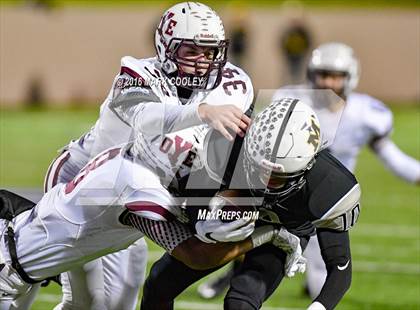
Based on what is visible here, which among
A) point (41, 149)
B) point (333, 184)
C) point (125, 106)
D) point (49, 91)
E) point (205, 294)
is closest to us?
point (333, 184)

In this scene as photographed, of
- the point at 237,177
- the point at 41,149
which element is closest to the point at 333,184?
the point at 237,177

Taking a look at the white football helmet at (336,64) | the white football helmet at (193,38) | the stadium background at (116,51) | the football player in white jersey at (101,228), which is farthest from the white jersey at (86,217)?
the stadium background at (116,51)

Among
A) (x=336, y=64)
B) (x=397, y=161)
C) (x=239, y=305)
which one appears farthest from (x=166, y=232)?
(x=336, y=64)

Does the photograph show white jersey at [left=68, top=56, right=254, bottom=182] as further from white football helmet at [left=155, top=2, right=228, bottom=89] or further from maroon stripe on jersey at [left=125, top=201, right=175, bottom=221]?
maroon stripe on jersey at [left=125, top=201, right=175, bottom=221]

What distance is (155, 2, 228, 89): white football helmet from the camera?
4254mm

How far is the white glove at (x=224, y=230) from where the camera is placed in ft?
12.0

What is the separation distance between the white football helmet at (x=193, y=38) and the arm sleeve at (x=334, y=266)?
0.88 meters

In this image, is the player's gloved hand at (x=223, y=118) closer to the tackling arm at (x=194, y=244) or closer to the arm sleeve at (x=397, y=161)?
the tackling arm at (x=194, y=244)

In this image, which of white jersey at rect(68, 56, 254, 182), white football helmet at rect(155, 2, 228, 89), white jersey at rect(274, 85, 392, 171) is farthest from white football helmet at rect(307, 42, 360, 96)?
white football helmet at rect(155, 2, 228, 89)

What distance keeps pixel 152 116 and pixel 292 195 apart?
2.01 ft

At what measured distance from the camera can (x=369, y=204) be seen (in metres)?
9.28

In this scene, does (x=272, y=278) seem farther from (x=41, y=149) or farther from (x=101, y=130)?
(x=41, y=149)

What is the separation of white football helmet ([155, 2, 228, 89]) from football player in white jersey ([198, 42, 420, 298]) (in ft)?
5.17

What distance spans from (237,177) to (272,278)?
0.42 metres
